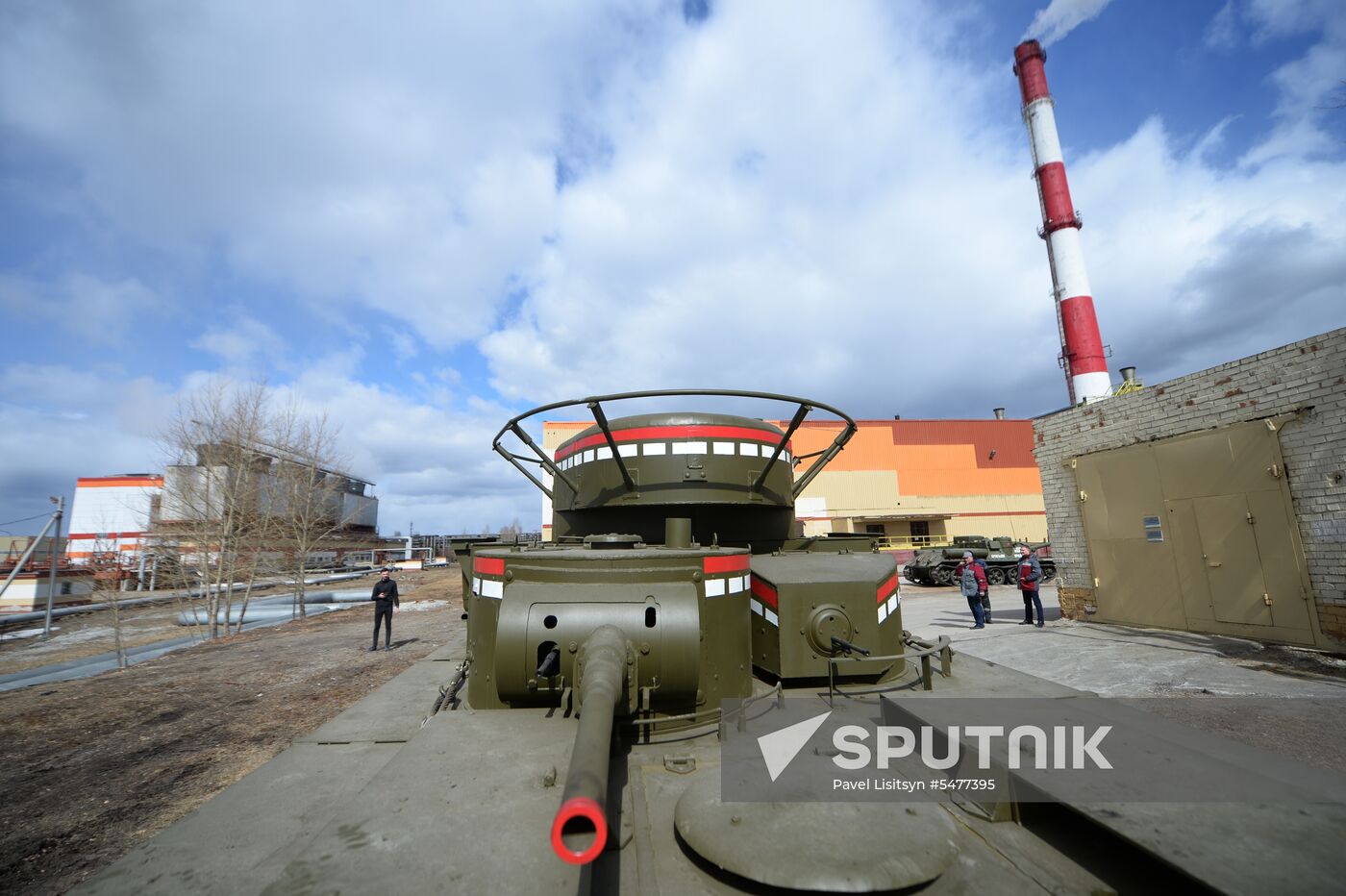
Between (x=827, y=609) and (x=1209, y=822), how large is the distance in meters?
2.37

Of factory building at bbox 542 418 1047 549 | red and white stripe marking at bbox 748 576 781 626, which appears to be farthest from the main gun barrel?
factory building at bbox 542 418 1047 549

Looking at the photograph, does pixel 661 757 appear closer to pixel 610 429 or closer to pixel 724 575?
pixel 724 575

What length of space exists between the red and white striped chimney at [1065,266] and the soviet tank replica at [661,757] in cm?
2724

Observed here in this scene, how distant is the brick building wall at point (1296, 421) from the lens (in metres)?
8.27

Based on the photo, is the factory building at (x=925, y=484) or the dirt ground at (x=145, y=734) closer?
the dirt ground at (x=145, y=734)

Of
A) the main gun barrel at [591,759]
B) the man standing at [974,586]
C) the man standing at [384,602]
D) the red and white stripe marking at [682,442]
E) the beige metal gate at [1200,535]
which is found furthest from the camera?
the man standing at [974,586]

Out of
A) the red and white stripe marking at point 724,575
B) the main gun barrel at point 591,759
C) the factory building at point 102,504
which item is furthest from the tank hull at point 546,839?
the factory building at point 102,504

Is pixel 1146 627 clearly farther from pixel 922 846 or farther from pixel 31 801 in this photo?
pixel 31 801

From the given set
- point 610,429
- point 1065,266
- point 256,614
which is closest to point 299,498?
point 256,614

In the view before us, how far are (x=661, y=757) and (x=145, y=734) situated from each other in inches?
305

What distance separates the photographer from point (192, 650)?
1298 centimetres

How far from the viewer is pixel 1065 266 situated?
2742cm

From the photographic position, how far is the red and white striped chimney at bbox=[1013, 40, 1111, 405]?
1046 inches

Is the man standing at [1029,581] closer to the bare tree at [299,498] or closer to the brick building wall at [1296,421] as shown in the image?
the brick building wall at [1296,421]
